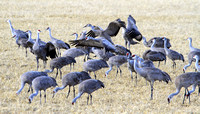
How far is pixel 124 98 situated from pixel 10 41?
7682 millimetres

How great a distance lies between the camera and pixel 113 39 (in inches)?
575

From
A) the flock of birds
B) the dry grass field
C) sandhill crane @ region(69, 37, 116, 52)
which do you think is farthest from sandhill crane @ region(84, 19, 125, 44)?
sandhill crane @ region(69, 37, 116, 52)

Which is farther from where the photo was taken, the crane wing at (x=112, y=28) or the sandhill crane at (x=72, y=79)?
the crane wing at (x=112, y=28)

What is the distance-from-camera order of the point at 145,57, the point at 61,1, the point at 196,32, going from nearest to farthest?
1. the point at 145,57
2. the point at 196,32
3. the point at 61,1

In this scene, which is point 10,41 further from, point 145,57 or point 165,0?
point 165,0

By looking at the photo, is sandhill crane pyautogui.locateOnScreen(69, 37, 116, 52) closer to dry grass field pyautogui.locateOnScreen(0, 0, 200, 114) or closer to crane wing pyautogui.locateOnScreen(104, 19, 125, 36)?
dry grass field pyautogui.locateOnScreen(0, 0, 200, 114)

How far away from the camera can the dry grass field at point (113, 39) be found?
6.62 metres

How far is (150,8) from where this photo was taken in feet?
79.7

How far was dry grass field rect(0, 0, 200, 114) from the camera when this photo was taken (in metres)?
6.62

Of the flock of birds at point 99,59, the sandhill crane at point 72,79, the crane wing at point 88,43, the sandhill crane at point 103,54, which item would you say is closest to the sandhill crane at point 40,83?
the flock of birds at point 99,59

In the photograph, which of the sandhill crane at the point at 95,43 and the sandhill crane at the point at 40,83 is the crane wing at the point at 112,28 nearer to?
the sandhill crane at the point at 95,43

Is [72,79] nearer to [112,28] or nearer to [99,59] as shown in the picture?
[99,59]

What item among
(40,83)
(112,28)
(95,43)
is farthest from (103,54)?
(40,83)

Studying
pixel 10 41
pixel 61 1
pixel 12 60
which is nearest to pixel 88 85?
pixel 12 60
